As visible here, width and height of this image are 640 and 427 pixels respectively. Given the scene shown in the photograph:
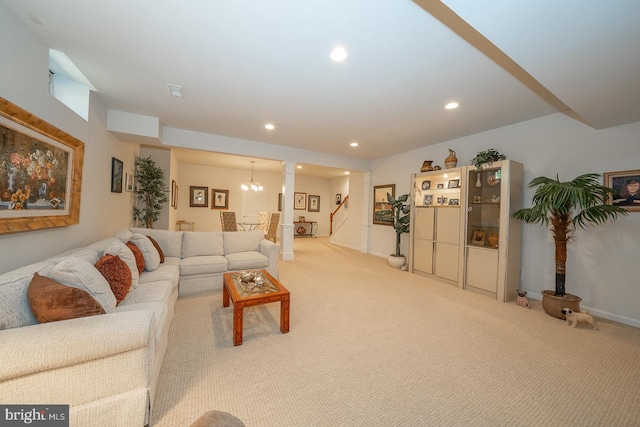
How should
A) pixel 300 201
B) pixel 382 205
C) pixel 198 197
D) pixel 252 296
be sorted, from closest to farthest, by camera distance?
pixel 252 296 → pixel 382 205 → pixel 198 197 → pixel 300 201

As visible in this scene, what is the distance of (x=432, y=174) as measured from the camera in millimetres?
4418

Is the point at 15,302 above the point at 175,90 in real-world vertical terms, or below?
below

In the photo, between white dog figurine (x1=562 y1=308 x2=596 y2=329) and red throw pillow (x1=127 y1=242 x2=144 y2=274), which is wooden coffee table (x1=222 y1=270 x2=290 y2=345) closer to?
Result: red throw pillow (x1=127 y1=242 x2=144 y2=274)

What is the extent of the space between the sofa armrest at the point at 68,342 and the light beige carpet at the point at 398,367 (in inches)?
23.1

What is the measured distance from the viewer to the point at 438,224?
4305 mm

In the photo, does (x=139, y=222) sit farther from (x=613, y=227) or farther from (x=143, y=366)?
(x=613, y=227)

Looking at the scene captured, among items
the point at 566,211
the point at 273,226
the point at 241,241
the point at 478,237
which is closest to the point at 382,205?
the point at 478,237

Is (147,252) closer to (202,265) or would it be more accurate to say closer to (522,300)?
(202,265)

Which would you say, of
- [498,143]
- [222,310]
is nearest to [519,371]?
[222,310]

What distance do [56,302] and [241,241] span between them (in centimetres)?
274

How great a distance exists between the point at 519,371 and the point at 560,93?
96.5 inches

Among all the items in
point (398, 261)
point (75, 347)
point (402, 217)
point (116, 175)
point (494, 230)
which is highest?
point (116, 175)

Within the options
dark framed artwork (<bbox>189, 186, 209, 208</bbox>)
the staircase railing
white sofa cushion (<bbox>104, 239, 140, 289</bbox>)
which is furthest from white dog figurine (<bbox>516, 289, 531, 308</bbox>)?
dark framed artwork (<bbox>189, 186, 209, 208</bbox>)

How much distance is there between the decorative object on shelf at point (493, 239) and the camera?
3.57 meters
